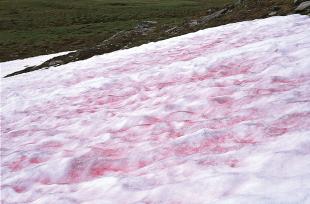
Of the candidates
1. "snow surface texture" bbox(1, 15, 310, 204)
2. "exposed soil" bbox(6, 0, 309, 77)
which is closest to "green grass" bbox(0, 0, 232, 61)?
"exposed soil" bbox(6, 0, 309, 77)

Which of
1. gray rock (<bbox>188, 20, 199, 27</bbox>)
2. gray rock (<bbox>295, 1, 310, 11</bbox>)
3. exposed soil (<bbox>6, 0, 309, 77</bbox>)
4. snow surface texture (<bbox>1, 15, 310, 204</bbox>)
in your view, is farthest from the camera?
gray rock (<bbox>188, 20, 199, 27</bbox>)

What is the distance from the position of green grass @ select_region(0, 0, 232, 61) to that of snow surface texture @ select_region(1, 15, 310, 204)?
31.1 m

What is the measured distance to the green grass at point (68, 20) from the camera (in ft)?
191

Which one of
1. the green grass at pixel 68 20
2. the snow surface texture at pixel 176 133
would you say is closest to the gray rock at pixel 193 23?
the snow surface texture at pixel 176 133

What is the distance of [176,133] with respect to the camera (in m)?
7.82

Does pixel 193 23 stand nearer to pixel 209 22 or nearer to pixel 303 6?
pixel 209 22

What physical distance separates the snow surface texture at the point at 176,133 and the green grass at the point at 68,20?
31.1 metres

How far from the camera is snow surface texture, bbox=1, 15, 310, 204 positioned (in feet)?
17.9

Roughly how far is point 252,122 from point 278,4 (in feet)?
48.2

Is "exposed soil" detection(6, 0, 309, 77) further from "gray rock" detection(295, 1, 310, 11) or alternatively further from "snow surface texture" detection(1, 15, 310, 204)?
"snow surface texture" detection(1, 15, 310, 204)

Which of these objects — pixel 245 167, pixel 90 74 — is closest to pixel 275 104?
pixel 245 167

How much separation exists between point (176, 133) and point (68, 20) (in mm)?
78313

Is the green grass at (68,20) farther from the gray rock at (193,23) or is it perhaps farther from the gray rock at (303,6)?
the gray rock at (303,6)

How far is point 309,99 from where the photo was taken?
744 cm
